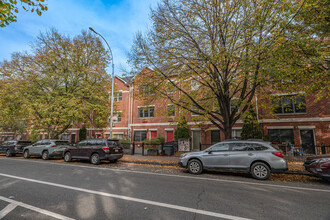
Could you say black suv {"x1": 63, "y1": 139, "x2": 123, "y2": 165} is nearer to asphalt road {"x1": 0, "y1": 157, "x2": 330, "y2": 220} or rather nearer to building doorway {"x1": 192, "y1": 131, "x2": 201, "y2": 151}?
asphalt road {"x1": 0, "y1": 157, "x2": 330, "y2": 220}

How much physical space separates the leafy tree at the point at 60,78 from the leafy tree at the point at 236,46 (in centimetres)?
762

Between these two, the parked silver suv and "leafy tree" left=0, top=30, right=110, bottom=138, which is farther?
"leafy tree" left=0, top=30, right=110, bottom=138

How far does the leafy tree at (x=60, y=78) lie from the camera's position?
1520 centimetres

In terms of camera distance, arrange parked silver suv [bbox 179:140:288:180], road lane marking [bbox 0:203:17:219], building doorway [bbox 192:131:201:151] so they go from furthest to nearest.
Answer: building doorway [bbox 192:131:201:151] → parked silver suv [bbox 179:140:288:180] → road lane marking [bbox 0:203:17:219]

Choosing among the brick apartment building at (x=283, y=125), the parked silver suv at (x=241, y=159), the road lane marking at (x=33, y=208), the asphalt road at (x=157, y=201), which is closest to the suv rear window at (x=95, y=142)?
the brick apartment building at (x=283, y=125)

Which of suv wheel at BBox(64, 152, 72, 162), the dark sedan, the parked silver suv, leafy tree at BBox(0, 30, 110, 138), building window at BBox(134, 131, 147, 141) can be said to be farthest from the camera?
building window at BBox(134, 131, 147, 141)

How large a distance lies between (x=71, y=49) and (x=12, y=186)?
1385cm

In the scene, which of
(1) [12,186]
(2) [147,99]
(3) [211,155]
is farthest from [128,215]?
(2) [147,99]

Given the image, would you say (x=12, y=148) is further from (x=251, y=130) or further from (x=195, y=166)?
(x=251, y=130)

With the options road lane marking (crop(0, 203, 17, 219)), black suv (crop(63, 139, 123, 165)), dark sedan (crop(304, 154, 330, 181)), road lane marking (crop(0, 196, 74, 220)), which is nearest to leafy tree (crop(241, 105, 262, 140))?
dark sedan (crop(304, 154, 330, 181))

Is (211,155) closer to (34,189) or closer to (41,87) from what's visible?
(34,189)

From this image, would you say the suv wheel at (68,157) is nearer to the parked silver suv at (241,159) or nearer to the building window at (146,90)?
the building window at (146,90)

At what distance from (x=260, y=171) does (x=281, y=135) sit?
12.9 meters

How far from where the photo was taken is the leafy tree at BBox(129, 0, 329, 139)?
8.24 m
